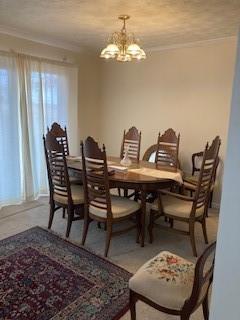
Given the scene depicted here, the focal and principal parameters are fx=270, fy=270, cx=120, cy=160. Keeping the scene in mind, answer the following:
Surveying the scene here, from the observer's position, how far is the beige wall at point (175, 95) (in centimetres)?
401

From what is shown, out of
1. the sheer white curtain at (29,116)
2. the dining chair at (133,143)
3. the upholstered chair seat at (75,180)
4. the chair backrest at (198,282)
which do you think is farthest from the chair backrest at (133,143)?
the chair backrest at (198,282)

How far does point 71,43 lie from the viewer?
14.6 ft

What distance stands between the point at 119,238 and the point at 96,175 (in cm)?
95

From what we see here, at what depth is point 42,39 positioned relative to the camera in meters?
4.13

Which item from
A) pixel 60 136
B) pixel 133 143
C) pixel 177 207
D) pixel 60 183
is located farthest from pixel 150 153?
pixel 60 183

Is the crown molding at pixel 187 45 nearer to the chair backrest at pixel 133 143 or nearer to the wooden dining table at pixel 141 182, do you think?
the chair backrest at pixel 133 143

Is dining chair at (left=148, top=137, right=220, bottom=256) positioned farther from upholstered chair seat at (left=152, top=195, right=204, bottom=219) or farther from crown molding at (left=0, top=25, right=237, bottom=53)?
crown molding at (left=0, top=25, right=237, bottom=53)

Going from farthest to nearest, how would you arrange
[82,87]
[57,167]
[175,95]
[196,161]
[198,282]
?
[82,87] < [175,95] < [196,161] < [57,167] < [198,282]

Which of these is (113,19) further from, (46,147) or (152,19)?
(46,147)

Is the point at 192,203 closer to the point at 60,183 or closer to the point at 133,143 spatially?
the point at 60,183

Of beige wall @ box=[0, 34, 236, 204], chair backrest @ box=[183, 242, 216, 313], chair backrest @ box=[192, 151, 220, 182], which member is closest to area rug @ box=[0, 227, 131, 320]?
chair backrest @ box=[183, 242, 216, 313]

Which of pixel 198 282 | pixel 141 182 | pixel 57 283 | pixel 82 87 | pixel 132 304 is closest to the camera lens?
pixel 198 282

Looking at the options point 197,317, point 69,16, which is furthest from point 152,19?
point 197,317

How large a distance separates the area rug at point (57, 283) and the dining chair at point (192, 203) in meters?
0.77
